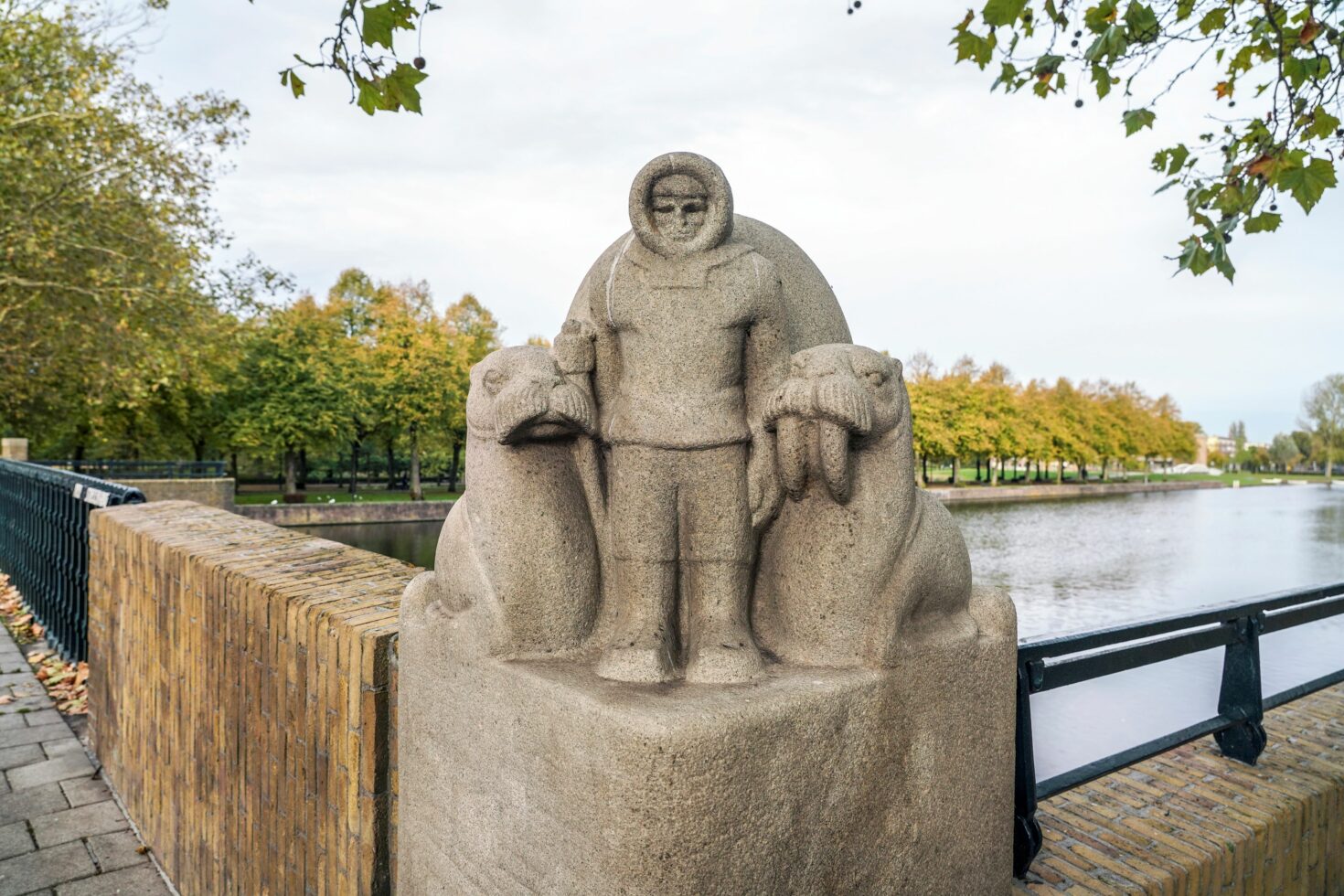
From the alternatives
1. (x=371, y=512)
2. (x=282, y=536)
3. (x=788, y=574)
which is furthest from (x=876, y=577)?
(x=371, y=512)

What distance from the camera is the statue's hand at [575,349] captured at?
247cm

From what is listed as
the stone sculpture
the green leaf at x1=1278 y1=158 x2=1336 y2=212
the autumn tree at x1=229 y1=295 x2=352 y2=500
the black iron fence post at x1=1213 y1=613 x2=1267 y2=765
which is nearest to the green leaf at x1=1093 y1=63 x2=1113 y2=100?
the green leaf at x1=1278 y1=158 x2=1336 y2=212

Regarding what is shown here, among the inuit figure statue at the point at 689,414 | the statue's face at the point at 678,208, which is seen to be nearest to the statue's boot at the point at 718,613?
the inuit figure statue at the point at 689,414

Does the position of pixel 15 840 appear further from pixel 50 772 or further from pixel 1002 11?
pixel 1002 11

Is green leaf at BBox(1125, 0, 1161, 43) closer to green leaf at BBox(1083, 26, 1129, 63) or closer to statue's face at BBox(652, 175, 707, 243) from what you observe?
green leaf at BBox(1083, 26, 1129, 63)

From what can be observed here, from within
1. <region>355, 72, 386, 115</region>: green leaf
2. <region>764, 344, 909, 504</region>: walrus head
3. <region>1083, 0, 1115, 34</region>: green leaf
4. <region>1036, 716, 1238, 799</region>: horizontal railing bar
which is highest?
<region>1083, 0, 1115, 34</region>: green leaf

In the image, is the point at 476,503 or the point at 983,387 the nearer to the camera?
the point at 476,503

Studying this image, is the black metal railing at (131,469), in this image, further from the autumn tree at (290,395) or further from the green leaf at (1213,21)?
the green leaf at (1213,21)

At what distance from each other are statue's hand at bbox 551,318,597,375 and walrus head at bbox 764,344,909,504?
567mm

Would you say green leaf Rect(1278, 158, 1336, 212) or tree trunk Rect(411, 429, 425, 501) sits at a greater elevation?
green leaf Rect(1278, 158, 1336, 212)

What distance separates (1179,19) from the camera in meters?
5.29

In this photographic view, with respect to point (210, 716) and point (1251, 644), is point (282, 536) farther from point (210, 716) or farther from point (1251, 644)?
point (1251, 644)

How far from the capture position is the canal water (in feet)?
27.3

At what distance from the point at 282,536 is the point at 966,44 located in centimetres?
511
